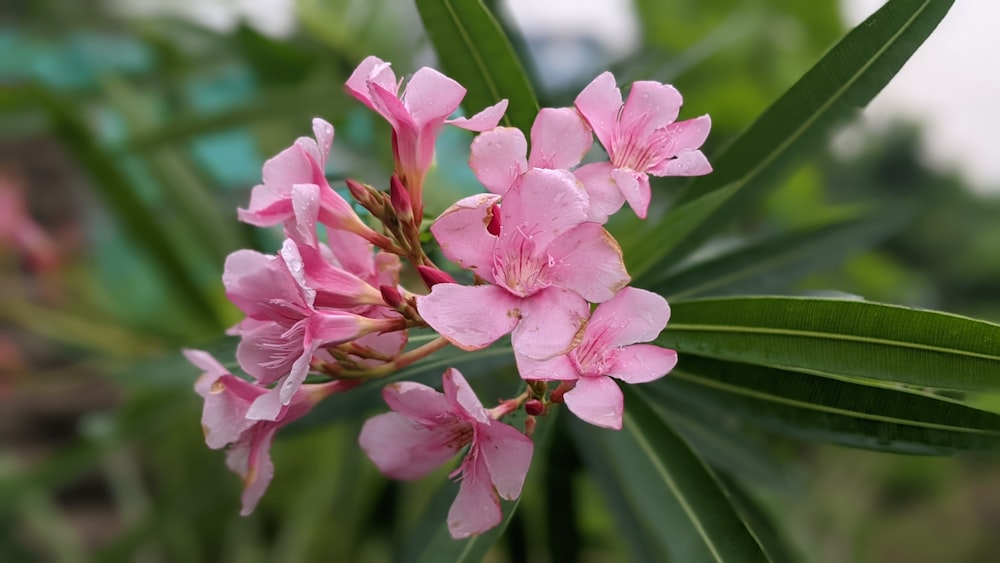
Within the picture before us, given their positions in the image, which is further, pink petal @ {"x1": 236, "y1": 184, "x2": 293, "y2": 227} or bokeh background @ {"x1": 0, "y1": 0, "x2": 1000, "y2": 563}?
bokeh background @ {"x1": 0, "y1": 0, "x2": 1000, "y2": 563}

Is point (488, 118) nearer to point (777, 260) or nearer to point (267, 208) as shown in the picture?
point (267, 208)

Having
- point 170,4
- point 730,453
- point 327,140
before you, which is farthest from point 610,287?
point 170,4

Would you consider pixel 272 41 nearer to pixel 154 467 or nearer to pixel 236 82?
pixel 236 82

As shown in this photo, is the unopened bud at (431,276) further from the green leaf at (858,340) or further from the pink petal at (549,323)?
the green leaf at (858,340)

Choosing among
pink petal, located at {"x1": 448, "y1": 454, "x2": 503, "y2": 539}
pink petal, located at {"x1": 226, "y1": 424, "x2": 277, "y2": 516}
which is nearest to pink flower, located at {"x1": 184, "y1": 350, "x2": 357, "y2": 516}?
pink petal, located at {"x1": 226, "y1": 424, "x2": 277, "y2": 516}

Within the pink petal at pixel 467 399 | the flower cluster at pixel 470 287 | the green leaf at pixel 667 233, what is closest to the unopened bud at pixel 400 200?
the flower cluster at pixel 470 287

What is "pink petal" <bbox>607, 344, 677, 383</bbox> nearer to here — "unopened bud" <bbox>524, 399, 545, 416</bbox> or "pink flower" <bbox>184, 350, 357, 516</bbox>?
"unopened bud" <bbox>524, 399, 545, 416</bbox>
